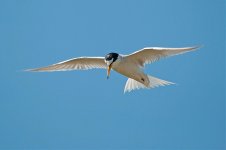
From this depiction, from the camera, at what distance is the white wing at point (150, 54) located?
1227 centimetres

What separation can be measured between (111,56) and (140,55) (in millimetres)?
664

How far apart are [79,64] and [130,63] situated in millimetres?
1469

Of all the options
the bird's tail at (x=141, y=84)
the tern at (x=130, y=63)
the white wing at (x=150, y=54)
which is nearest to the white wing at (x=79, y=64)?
the tern at (x=130, y=63)

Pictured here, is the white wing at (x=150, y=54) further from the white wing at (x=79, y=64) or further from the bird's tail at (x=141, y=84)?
the white wing at (x=79, y=64)

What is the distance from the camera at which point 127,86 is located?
13906 mm

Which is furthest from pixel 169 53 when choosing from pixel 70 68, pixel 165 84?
pixel 70 68

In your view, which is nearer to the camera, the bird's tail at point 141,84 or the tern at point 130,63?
the tern at point 130,63

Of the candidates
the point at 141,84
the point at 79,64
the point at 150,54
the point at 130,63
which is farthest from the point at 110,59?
the point at 141,84

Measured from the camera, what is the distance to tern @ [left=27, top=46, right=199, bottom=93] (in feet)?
41.0

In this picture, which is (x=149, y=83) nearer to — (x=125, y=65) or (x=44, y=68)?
(x=125, y=65)

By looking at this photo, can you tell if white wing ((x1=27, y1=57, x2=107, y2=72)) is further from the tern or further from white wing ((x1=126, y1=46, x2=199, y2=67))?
white wing ((x1=126, y1=46, x2=199, y2=67))

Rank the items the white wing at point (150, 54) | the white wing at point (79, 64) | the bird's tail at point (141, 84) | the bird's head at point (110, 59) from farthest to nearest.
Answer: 1. the bird's tail at point (141, 84)
2. the white wing at point (79, 64)
3. the bird's head at point (110, 59)
4. the white wing at point (150, 54)

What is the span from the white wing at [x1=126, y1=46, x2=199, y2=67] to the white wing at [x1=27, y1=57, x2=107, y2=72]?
35.1 inches

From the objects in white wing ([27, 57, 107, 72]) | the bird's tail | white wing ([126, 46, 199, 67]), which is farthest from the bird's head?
the bird's tail
